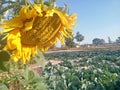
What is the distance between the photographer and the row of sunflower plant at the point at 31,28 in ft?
2.62

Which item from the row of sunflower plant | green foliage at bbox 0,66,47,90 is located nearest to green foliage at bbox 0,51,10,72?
the row of sunflower plant

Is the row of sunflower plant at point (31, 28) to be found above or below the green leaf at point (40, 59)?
above

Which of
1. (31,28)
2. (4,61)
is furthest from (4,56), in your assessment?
(31,28)

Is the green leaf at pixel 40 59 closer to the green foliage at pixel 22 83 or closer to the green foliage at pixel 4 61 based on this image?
the green foliage at pixel 4 61

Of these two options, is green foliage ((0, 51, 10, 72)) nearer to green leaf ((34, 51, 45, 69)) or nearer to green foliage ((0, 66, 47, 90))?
green leaf ((34, 51, 45, 69))

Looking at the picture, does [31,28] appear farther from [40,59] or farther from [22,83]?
[22,83]

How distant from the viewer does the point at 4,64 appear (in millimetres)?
979

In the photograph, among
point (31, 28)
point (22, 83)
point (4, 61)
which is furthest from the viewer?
point (22, 83)

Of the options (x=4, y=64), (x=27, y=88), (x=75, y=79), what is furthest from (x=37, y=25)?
(x=75, y=79)

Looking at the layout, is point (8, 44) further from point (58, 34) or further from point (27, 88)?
point (27, 88)

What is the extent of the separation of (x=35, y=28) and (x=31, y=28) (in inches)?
0.6

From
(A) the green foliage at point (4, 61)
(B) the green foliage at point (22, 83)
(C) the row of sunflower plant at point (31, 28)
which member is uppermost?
(C) the row of sunflower plant at point (31, 28)

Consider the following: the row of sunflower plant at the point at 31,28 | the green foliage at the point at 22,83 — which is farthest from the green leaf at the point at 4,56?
the green foliage at the point at 22,83

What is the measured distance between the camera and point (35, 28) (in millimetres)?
853
